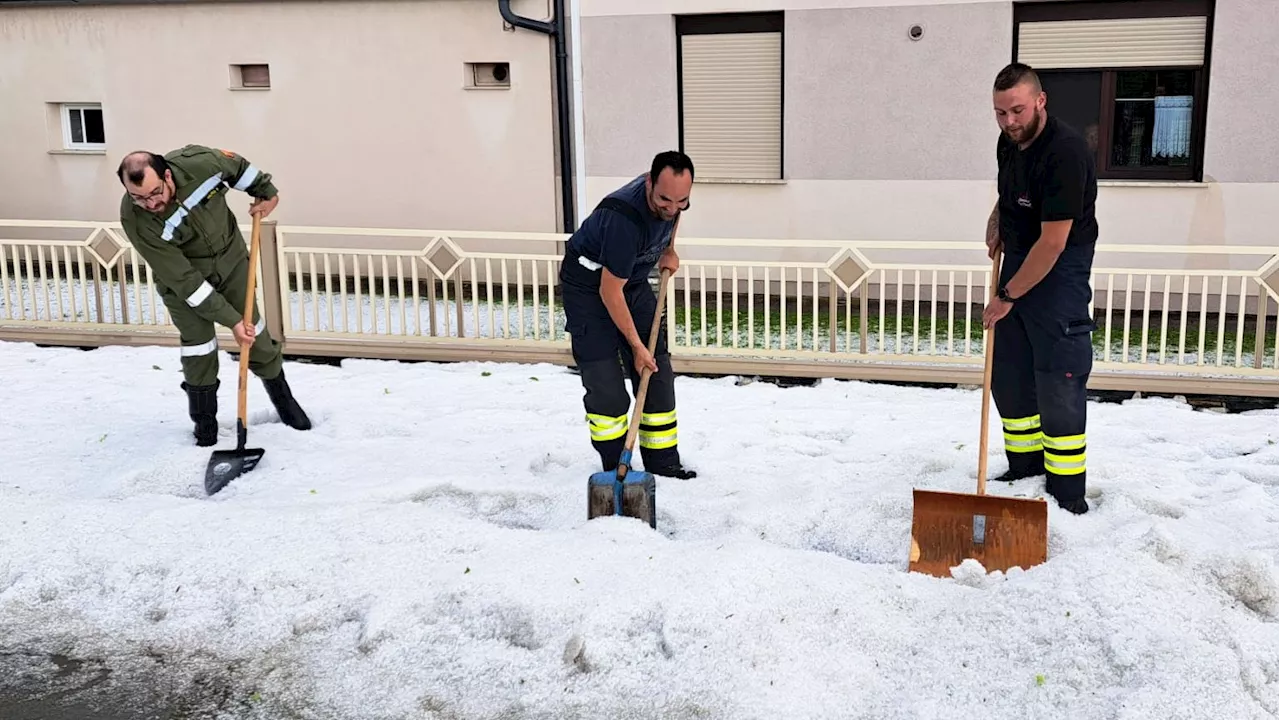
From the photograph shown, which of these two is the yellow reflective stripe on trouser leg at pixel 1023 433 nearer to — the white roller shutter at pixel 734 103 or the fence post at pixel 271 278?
the fence post at pixel 271 278

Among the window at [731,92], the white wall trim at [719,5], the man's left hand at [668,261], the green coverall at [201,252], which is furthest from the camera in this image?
the window at [731,92]

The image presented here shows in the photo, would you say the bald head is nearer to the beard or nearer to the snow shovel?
the snow shovel

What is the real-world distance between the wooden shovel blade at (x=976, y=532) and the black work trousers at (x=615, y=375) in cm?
136

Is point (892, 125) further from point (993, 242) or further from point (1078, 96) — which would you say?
point (993, 242)

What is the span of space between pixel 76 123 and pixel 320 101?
132 inches

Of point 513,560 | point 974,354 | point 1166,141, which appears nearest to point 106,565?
point 513,560

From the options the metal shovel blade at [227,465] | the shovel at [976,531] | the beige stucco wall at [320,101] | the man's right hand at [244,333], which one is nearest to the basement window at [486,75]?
the beige stucco wall at [320,101]

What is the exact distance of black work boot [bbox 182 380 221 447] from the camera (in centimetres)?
575

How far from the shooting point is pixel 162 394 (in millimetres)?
7016

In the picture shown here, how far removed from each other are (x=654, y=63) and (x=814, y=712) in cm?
887

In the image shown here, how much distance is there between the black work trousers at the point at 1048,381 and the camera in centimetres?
432

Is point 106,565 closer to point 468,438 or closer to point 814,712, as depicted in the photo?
point 468,438

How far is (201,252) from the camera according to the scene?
18.4 feet

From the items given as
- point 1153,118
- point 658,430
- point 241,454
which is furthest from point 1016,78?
point 1153,118
